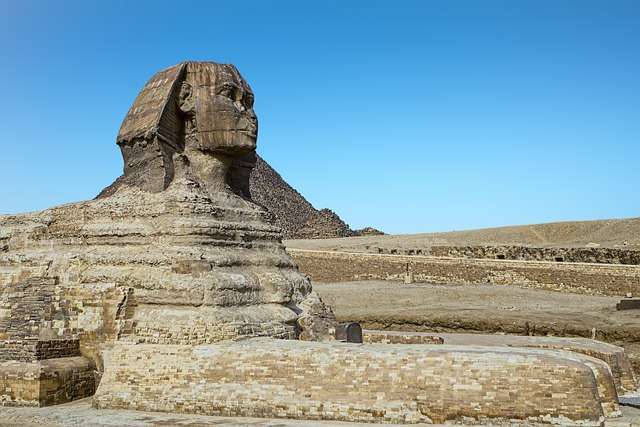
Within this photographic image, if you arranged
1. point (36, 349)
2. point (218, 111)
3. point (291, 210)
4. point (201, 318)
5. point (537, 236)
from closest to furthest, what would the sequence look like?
1. point (201, 318)
2. point (36, 349)
3. point (218, 111)
4. point (537, 236)
5. point (291, 210)

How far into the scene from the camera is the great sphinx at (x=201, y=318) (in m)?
6.77

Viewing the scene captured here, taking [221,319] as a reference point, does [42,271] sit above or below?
above

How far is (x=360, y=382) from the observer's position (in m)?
7.08

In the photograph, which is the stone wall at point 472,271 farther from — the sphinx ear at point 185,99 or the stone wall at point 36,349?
the stone wall at point 36,349

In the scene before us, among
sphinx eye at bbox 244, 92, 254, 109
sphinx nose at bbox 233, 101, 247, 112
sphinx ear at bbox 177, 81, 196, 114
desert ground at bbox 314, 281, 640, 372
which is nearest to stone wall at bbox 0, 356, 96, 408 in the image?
sphinx ear at bbox 177, 81, 196, 114

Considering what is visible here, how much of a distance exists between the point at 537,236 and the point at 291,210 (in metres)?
25.7

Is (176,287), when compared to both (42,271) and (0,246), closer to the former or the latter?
(42,271)

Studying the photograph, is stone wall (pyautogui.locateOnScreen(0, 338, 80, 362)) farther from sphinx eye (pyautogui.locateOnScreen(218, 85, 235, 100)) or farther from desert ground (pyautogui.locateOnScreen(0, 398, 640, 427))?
sphinx eye (pyautogui.locateOnScreen(218, 85, 235, 100))

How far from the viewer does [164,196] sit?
Result: 31.6ft

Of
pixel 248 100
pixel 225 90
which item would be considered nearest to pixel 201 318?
pixel 225 90

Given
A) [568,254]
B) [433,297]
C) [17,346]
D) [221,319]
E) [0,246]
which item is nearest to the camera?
[221,319]

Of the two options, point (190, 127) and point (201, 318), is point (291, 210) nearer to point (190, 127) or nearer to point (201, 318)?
point (190, 127)

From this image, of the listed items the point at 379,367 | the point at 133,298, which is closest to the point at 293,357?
the point at 379,367

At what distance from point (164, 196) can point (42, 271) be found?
236cm
